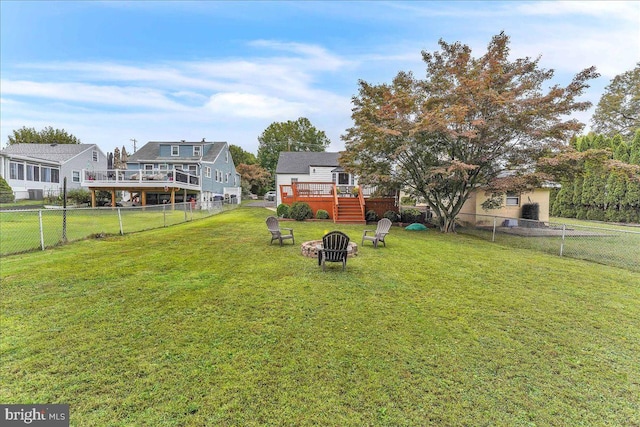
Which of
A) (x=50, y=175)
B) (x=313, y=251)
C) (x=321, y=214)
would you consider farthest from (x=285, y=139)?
(x=313, y=251)

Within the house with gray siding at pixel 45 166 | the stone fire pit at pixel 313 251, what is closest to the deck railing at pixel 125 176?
the house with gray siding at pixel 45 166

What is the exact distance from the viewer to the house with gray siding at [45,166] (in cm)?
2353

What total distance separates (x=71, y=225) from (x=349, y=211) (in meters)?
13.2

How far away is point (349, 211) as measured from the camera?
17.3 metres

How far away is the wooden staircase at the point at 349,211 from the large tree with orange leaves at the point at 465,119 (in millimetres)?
2900

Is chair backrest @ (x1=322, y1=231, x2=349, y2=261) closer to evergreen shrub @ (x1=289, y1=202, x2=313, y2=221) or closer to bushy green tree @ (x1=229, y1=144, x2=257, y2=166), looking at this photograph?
evergreen shrub @ (x1=289, y1=202, x2=313, y2=221)

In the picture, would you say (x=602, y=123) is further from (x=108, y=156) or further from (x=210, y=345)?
(x=108, y=156)

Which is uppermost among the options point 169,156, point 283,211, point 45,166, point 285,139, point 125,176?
point 285,139

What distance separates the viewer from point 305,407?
2445 mm

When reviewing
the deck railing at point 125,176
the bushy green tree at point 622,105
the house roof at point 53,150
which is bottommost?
the deck railing at point 125,176

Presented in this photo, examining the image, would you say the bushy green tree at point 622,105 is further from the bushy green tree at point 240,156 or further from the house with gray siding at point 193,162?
the bushy green tree at point 240,156

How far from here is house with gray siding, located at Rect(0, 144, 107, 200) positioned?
2353 centimetres

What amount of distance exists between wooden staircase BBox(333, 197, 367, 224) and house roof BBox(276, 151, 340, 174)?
30.5ft

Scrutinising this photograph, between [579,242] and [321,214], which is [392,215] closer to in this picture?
[321,214]
